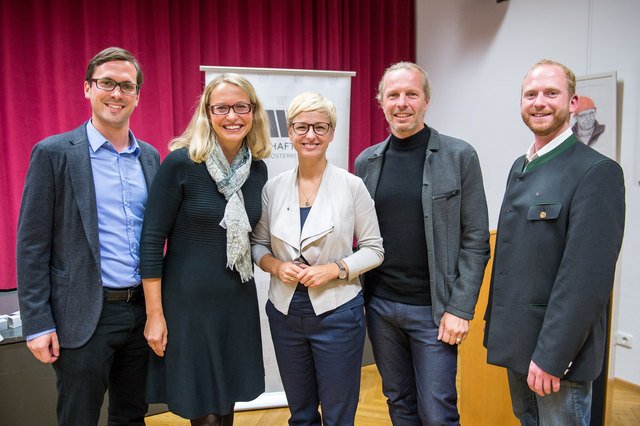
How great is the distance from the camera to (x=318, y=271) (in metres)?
1.58

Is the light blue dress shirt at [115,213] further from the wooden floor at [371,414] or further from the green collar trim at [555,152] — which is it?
the wooden floor at [371,414]

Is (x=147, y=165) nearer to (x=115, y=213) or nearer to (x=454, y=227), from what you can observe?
(x=115, y=213)

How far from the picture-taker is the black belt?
1.56m

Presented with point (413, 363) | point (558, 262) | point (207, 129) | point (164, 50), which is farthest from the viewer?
point (164, 50)

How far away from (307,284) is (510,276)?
721mm

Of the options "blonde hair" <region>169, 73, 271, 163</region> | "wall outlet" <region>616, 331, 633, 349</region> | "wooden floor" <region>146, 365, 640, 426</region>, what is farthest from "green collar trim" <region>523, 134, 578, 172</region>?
"wall outlet" <region>616, 331, 633, 349</region>

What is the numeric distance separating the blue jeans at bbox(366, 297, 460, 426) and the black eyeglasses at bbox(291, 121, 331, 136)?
2.44 feet

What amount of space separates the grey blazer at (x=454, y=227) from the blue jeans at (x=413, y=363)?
99 mm

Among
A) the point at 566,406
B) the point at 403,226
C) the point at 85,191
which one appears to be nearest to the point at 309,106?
the point at 403,226

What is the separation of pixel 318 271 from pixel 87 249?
2.69 ft

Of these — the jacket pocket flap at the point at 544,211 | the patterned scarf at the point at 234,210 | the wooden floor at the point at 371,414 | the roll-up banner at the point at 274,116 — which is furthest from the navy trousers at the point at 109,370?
the jacket pocket flap at the point at 544,211

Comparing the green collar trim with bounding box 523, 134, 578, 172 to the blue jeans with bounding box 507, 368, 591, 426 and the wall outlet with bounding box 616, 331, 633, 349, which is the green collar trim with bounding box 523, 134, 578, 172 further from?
the wall outlet with bounding box 616, 331, 633, 349

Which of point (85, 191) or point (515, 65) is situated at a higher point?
point (515, 65)

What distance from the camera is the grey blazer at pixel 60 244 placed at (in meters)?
1.46
